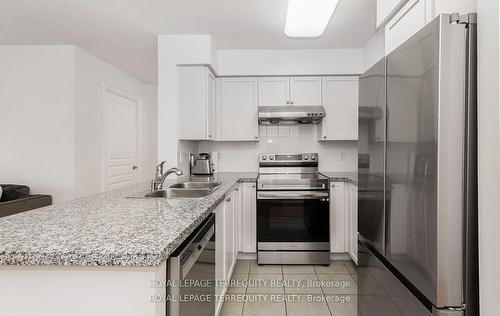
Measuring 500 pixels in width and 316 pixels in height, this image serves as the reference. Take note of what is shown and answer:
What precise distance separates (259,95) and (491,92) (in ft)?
8.93

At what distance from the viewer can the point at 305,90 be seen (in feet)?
11.4

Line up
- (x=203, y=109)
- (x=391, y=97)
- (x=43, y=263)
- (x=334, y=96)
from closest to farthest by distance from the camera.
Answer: (x=43, y=263) → (x=391, y=97) → (x=203, y=109) → (x=334, y=96)

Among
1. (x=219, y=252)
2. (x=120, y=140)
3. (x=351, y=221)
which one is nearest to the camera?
(x=219, y=252)

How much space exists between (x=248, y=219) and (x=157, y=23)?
209 cm

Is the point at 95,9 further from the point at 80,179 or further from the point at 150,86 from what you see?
the point at 150,86

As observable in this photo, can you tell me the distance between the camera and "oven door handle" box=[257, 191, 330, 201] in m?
2.93

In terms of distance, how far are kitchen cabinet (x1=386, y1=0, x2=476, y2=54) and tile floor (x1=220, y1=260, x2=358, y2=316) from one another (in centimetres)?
184

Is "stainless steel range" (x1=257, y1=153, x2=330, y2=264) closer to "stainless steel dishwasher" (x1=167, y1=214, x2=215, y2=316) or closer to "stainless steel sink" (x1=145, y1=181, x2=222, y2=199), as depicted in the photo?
A: "stainless steel sink" (x1=145, y1=181, x2=222, y2=199)

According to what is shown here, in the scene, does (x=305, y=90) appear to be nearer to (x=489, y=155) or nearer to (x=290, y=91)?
(x=290, y=91)

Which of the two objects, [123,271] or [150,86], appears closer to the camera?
[123,271]

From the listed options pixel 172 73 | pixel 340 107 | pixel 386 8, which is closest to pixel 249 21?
pixel 172 73

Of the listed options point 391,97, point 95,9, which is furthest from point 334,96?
point 95,9

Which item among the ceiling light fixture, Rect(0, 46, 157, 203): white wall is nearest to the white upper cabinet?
the ceiling light fixture

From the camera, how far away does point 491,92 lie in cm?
90
